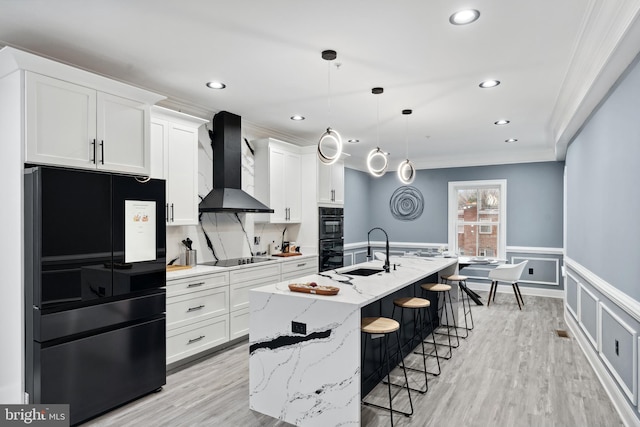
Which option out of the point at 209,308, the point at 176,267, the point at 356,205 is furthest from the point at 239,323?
the point at 356,205

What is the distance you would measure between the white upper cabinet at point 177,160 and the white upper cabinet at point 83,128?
49 cm

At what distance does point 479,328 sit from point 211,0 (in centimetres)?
472

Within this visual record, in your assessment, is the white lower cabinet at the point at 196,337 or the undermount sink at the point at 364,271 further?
the undermount sink at the point at 364,271

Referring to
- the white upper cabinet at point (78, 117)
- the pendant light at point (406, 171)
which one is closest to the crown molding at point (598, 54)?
the pendant light at point (406, 171)

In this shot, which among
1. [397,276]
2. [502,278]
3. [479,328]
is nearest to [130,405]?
[397,276]

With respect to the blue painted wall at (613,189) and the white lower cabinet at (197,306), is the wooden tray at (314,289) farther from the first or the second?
the blue painted wall at (613,189)

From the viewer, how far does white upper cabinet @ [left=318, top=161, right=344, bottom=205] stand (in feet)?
18.7

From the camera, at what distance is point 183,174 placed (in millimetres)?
3908

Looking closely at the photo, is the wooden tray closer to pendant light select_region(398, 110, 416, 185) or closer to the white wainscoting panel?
the white wainscoting panel

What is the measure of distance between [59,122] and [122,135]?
1.46 feet

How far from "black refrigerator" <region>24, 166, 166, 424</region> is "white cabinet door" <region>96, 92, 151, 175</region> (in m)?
0.15

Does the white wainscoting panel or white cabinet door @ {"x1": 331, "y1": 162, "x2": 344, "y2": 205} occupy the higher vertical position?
white cabinet door @ {"x1": 331, "y1": 162, "x2": 344, "y2": 205}

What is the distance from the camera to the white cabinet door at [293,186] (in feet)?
17.5

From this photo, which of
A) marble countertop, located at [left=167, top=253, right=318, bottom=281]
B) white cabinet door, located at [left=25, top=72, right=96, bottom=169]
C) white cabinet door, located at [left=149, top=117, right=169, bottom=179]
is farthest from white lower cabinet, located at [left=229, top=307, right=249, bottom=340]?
white cabinet door, located at [left=25, top=72, right=96, bottom=169]
